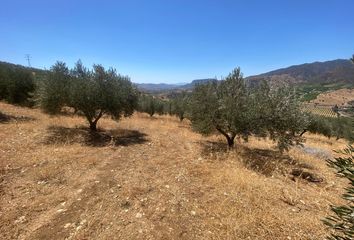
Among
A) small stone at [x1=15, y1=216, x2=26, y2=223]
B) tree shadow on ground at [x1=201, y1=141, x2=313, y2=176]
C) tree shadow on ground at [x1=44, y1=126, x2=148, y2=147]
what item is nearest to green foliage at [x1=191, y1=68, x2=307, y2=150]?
tree shadow on ground at [x1=201, y1=141, x2=313, y2=176]

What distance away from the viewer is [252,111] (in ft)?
43.8

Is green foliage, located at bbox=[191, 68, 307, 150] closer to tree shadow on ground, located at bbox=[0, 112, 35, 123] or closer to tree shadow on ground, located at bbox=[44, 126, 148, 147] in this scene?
tree shadow on ground, located at bbox=[44, 126, 148, 147]

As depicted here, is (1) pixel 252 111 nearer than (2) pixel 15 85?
Yes

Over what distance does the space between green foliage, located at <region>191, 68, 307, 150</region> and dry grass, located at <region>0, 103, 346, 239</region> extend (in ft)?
4.77

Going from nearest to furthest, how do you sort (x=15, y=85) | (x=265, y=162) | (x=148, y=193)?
(x=148, y=193) → (x=265, y=162) → (x=15, y=85)

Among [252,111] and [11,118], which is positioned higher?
[252,111]

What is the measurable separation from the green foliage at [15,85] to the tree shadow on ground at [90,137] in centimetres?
1302

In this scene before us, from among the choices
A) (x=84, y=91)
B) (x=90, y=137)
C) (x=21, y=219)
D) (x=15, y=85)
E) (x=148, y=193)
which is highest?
(x=15, y=85)

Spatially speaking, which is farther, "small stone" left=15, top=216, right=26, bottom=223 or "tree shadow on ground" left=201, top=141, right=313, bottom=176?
"tree shadow on ground" left=201, top=141, right=313, bottom=176

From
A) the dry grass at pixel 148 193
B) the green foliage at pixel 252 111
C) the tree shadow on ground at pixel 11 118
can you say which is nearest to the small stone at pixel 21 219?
the dry grass at pixel 148 193

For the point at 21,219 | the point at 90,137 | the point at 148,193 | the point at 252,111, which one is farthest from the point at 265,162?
the point at 21,219

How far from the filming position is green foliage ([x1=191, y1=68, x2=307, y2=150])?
1340cm

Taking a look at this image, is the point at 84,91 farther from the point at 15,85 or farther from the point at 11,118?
the point at 15,85

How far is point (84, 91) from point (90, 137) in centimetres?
277
